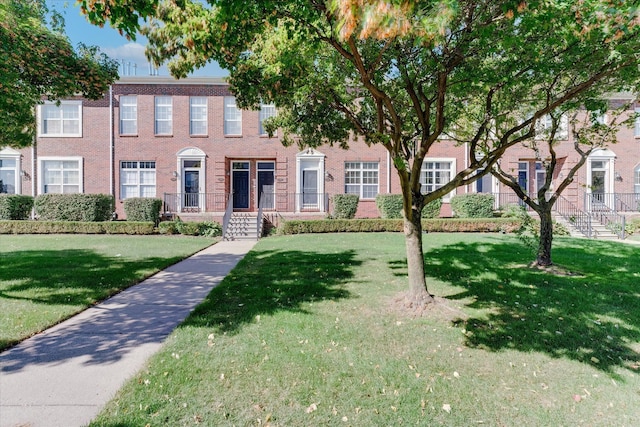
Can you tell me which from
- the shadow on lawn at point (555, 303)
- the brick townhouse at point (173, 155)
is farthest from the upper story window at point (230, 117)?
the shadow on lawn at point (555, 303)

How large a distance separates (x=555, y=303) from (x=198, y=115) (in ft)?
58.1

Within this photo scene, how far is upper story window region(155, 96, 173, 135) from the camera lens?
18.6m

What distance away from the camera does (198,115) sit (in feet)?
61.5

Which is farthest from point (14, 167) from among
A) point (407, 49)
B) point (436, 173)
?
point (436, 173)

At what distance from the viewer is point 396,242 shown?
1247cm

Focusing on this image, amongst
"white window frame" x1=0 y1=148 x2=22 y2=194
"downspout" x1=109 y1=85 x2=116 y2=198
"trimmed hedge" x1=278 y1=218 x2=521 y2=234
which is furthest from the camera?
"downspout" x1=109 y1=85 x2=116 y2=198

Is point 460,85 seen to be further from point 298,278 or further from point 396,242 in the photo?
point 396,242

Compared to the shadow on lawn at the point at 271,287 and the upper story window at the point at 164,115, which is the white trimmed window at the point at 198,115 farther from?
the shadow on lawn at the point at 271,287

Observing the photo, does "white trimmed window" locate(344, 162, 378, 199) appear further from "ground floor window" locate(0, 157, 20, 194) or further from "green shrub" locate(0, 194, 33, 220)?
"ground floor window" locate(0, 157, 20, 194)

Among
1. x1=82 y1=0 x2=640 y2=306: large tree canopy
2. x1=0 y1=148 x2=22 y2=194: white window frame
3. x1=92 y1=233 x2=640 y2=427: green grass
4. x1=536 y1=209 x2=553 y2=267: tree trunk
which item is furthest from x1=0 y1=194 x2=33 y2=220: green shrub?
x1=536 y1=209 x2=553 y2=267: tree trunk

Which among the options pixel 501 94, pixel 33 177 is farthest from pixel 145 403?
pixel 33 177

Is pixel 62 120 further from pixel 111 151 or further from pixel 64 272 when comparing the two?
pixel 64 272

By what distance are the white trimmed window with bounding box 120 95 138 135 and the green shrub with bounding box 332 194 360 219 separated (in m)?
10.9

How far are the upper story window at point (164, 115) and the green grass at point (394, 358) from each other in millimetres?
14421
